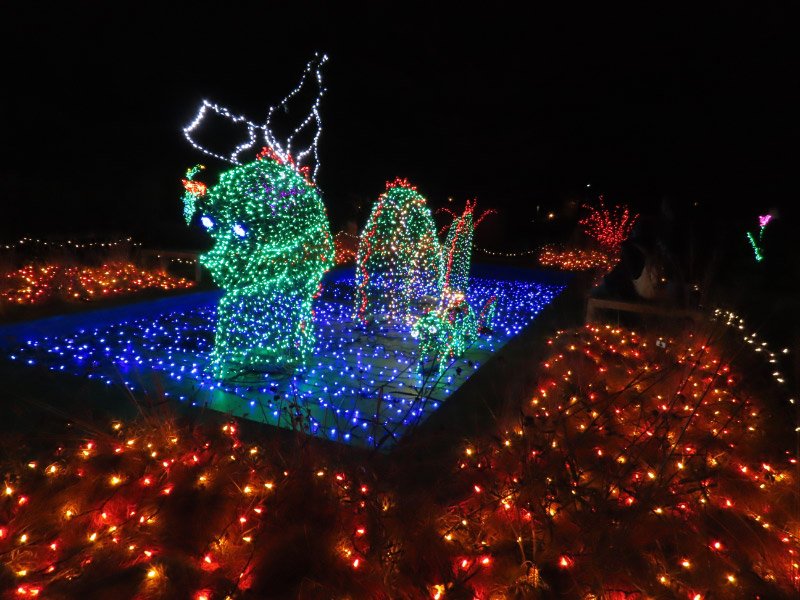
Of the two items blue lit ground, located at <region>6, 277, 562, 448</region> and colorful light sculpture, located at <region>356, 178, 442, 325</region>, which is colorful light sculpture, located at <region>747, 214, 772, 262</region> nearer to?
blue lit ground, located at <region>6, 277, 562, 448</region>

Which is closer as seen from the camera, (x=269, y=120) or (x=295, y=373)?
(x=295, y=373)

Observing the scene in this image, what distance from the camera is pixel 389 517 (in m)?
2.63

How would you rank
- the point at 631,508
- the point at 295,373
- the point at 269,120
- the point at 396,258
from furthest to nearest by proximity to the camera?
the point at 269,120
the point at 396,258
the point at 295,373
the point at 631,508

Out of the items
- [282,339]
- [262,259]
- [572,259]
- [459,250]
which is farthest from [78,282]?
[572,259]

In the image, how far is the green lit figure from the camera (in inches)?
177

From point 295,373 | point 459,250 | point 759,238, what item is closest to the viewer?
point 295,373

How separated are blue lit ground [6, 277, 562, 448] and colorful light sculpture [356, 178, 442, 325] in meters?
0.64

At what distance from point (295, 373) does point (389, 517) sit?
2596 millimetres

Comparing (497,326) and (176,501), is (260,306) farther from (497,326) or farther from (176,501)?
(497,326)

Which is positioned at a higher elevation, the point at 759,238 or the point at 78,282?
the point at 759,238

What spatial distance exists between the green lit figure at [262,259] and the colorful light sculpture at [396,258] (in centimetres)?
213

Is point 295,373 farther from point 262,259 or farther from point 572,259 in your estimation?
point 572,259

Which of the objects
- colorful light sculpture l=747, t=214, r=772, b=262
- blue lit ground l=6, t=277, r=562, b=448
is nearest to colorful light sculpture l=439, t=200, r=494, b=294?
blue lit ground l=6, t=277, r=562, b=448

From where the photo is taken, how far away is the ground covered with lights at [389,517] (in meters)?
2.31
